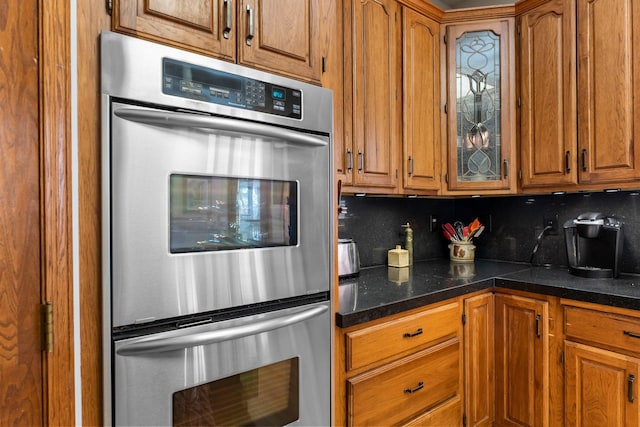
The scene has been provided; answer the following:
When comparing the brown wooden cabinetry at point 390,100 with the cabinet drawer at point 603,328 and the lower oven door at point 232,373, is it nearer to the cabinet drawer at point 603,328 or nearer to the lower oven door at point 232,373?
→ the lower oven door at point 232,373

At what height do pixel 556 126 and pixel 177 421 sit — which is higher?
pixel 556 126

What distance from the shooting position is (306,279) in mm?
1274

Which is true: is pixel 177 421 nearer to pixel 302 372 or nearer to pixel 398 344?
pixel 302 372

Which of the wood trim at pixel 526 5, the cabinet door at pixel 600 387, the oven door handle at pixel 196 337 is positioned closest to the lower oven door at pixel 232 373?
the oven door handle at pixel 196 337

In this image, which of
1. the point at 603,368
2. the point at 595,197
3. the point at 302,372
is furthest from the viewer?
the point at 595,197

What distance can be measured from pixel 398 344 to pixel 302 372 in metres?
0.50

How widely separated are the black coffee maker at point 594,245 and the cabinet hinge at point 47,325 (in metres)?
2.24

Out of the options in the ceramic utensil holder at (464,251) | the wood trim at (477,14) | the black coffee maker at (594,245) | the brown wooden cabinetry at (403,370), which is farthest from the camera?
the ceramic utensil holder at (464,251)

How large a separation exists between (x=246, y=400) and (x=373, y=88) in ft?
4.99

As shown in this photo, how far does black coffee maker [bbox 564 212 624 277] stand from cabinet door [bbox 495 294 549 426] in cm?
41

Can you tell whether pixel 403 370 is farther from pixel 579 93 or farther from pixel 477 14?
pixel 477 14

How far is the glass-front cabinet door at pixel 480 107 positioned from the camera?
7.48ft

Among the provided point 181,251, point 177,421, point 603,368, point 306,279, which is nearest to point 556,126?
point 603,368

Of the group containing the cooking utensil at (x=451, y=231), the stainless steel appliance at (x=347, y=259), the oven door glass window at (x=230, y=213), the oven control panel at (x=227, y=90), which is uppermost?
the oven control panel at (x=227, y=90)
